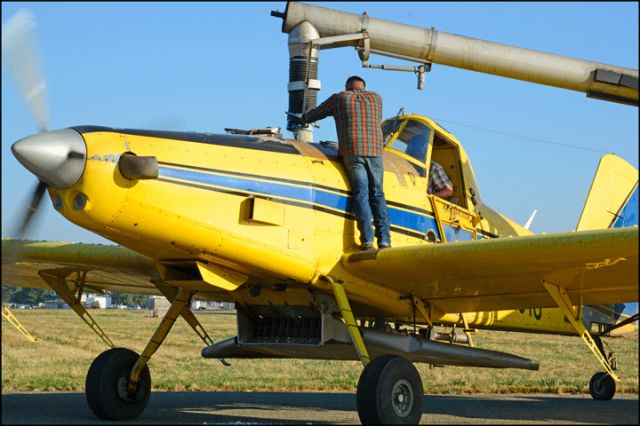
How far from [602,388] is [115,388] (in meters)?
7.78

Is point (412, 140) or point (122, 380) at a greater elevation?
point (412, 140)

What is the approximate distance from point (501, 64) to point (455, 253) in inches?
149

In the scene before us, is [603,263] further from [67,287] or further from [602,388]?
[67,287]

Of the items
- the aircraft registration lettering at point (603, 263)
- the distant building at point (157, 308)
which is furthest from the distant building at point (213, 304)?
the distant building at point (157, 308)

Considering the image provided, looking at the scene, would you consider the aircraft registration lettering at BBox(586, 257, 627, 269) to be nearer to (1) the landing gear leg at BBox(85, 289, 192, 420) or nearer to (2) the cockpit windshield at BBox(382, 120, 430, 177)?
(2) the cockpit windshield at BBox(382, 120, 430, 177)

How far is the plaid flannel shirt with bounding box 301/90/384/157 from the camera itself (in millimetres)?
9922

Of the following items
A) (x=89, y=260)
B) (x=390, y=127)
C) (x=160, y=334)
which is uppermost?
(x=390, y=127)

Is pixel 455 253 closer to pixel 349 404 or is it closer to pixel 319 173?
pixel 319 173

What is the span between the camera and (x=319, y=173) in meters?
9.78

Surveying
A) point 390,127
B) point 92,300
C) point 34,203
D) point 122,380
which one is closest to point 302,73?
point 390,127

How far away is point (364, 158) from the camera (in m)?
9.93

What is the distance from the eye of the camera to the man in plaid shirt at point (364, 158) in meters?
9.89

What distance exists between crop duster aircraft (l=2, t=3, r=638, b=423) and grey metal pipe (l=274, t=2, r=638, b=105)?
0.02m

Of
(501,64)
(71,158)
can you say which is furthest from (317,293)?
(501,64)
